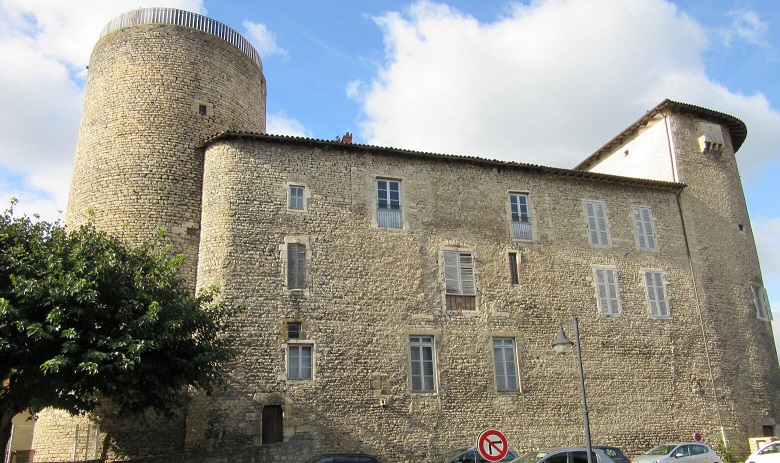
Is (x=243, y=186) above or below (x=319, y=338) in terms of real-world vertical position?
above

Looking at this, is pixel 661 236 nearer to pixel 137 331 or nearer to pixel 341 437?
pixel 341 437

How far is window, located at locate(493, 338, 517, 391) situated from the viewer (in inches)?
790

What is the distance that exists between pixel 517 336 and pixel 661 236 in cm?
719

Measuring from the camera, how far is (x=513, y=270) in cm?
2153

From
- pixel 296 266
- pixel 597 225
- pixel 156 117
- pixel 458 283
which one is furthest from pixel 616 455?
pixel 156 117

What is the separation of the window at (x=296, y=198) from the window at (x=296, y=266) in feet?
3.98

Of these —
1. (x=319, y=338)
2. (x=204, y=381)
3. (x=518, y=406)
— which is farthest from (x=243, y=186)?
(x=518, y=406)

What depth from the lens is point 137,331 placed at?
14148 millimetres

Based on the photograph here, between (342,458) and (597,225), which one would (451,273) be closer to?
(597,225)

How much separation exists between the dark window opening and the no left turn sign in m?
8.14

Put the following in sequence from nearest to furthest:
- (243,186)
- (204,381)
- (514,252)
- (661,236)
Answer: (204,381)
(243,186)
(514,252)
(661,236)

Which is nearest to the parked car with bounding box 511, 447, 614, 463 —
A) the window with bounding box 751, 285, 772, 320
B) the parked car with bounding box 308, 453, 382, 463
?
the parked car with bounding box 308, 453, 382, 463

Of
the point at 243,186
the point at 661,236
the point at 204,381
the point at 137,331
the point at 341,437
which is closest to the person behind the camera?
the point at 137,331

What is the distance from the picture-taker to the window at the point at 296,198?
20062 mm
